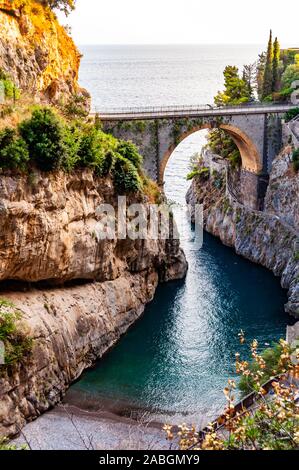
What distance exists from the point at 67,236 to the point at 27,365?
27.6 ft

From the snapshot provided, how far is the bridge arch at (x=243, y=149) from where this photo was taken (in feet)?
170

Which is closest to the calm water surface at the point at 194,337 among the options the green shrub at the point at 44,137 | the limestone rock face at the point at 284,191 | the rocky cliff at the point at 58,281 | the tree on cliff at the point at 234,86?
the rocky cliff at the point at 58,281

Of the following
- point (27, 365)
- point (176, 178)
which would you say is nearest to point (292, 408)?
point (27, 365)

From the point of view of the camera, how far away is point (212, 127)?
52.8 meters

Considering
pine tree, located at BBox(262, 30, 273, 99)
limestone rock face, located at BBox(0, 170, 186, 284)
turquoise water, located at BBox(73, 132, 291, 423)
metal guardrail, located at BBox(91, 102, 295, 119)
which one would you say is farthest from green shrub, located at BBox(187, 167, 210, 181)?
limestone rock face, located at BBox(0, 170, 186, 284)

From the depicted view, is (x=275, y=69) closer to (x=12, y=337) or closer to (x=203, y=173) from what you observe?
(x=203, y=173)

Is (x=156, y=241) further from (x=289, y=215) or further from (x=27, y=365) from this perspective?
(x=27, y=365)

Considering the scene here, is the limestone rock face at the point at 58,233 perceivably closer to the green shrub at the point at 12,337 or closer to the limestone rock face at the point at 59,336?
the limestone rock face at the point at 59,336

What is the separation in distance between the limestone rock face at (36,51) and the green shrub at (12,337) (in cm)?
1603

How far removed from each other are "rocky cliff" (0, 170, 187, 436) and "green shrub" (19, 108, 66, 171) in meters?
1.01

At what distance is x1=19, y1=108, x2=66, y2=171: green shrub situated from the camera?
31.5 m

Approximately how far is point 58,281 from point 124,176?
9357mm

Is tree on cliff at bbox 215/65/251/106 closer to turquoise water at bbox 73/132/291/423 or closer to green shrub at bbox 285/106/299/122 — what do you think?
green shrub at bbox 285/106/299/122

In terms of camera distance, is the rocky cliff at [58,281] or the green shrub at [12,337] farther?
the rocky cliff at [58,281]
